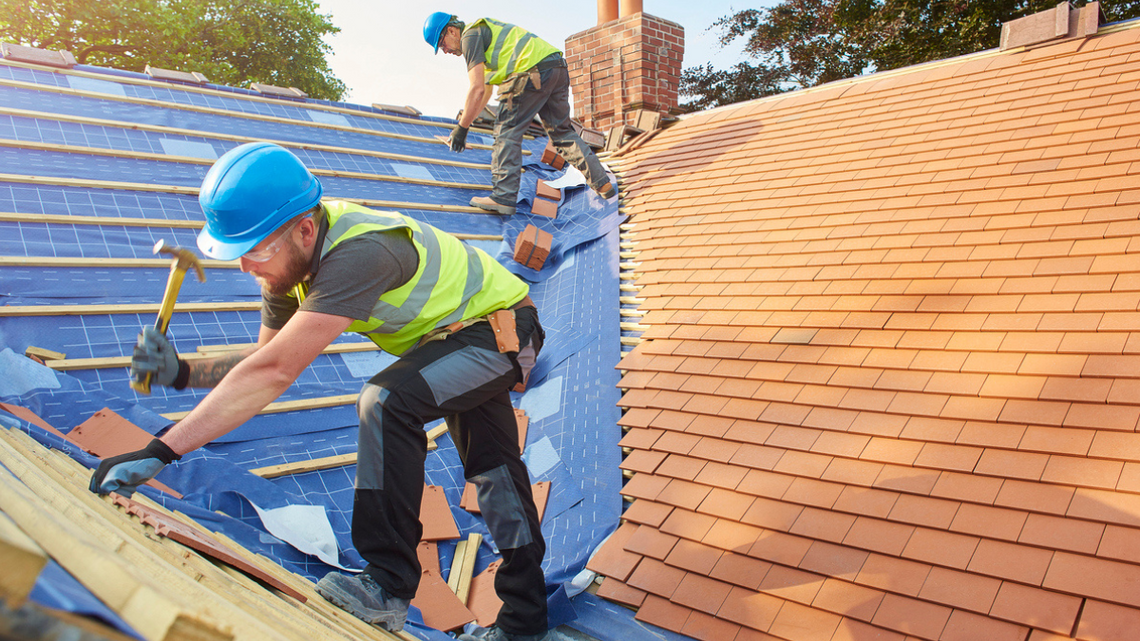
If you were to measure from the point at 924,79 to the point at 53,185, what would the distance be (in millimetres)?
5335

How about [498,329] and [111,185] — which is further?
[111,185]

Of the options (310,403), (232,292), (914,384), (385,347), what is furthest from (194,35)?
(914,384)

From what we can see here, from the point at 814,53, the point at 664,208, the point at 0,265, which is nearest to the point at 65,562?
the point at 0,265

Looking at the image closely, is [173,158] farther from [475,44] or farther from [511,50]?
[511,50]

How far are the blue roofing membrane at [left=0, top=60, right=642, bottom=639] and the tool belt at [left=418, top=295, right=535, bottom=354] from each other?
96cm

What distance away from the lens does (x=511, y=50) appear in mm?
5086

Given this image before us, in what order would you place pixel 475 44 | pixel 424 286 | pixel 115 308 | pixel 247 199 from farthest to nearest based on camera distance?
pixel 475 44
pixel 115 308
pixel 424 286
pixel 247 199

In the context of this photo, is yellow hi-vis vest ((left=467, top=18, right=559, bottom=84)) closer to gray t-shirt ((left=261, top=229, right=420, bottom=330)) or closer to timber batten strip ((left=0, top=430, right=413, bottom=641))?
gray t-shirt ((left=261, top=229, right=420, bottom=330))

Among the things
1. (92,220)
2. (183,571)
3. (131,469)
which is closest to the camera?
(183,571)

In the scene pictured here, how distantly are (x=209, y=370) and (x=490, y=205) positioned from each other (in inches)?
133

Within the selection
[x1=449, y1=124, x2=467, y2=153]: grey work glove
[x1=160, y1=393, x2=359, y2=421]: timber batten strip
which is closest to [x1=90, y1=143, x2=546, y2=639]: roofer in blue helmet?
[x1=160, y1=393, x2=359, y2=421]: timber batten strip

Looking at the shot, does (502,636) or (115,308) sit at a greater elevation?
(115,308)

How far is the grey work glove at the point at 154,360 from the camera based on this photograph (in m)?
1.81

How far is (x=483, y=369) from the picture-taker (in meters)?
2.16
